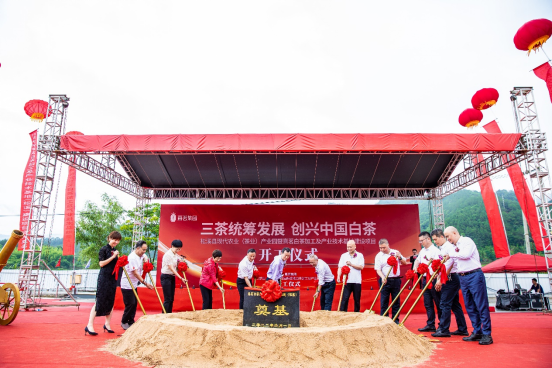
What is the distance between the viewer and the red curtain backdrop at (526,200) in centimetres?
836

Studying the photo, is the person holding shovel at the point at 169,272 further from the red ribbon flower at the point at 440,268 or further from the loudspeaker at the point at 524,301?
the loudspeaker at the point at 524,301

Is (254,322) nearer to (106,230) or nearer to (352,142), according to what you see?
(352,142)

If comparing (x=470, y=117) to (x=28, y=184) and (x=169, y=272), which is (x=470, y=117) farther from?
(x=28, y=184)

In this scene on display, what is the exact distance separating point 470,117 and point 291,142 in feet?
17.2

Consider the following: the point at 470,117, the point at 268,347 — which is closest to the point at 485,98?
the point at 470,117

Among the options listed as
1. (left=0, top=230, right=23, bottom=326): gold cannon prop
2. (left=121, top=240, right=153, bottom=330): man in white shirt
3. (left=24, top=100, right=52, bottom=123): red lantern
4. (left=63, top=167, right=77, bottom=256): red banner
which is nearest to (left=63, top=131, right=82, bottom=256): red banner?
(left=63, top=167, right=77, bottom=256): red banner

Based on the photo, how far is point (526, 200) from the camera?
8.62 metres

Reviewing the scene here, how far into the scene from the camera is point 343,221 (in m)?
11.0

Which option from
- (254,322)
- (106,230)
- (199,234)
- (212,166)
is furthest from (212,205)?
(106,230)

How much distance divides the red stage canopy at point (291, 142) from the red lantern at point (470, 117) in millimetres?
1919

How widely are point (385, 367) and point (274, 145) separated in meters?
Result: 5.46

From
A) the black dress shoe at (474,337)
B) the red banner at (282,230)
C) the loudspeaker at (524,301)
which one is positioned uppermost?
the red banner at (282,230)

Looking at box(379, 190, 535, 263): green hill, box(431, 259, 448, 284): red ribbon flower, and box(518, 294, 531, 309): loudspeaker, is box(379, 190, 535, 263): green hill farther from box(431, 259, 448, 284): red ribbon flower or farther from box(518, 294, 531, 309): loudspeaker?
box(431, 259, 448, 284): red ribbon flower

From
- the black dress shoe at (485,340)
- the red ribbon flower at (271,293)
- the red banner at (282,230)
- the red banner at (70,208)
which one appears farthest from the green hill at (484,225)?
the red ribbon flower at (271,293)
